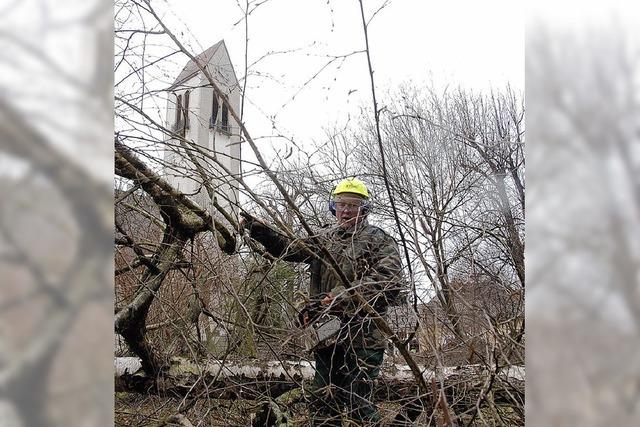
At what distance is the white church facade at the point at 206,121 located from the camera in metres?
2.47

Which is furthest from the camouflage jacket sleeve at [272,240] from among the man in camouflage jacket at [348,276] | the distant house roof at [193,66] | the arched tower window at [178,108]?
the distant house roof at [193,66]

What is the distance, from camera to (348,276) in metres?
2.87

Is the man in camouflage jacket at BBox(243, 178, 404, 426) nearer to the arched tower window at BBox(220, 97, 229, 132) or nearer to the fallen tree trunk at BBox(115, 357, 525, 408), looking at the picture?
the fallen tree trunk at BBox(115, 357, 525, 408)

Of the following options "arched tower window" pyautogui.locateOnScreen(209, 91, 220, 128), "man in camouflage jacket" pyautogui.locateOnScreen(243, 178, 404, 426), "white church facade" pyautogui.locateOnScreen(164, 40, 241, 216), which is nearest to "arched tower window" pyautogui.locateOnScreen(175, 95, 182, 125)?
"white church facade" pyautogui.locateOnScreen(164, 40, 241, 216)

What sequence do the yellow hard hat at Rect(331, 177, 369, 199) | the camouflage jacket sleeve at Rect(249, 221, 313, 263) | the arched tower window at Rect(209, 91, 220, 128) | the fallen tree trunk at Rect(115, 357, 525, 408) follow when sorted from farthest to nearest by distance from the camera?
1. the fallen tree trunk at Rect(115, 357, 525, 408)
2. the yellow hard hat at Rect(331, 177, 369, 199)
3. the camouflage jacket sleeve at Rect(249, 221, 313, 263)
4. the arched tower window at Rect(209, 91, 220, 128)

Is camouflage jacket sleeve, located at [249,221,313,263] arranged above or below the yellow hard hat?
below

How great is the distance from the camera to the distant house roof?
8.05 ft

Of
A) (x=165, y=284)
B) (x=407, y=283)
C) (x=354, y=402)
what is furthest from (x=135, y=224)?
(x=407, y=283)
